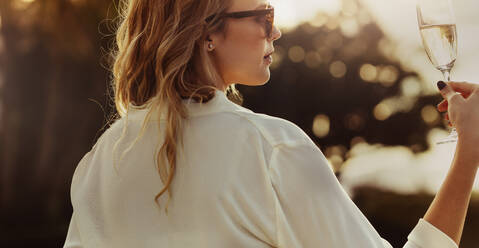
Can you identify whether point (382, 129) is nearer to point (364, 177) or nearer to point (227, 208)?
point (364, 177)

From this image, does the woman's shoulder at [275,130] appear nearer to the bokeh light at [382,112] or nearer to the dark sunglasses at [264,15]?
the dark sunglasses at [264,15]

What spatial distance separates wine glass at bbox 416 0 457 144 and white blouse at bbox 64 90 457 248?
2.12ft

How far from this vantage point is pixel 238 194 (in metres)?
1.35

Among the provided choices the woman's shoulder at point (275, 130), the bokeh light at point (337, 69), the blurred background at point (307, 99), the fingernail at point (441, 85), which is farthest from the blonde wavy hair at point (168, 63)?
the bokeh light at point (337, 69)

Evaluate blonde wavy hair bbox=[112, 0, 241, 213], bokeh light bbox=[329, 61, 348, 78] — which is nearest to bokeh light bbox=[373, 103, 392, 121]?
bokeh light bbox=[329, 61, 348, 78]

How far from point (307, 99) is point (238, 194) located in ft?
35.1

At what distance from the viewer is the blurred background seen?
10195mm

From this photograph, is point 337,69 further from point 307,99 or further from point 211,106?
point 211,106

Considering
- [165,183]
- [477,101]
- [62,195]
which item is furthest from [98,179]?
[62,195]

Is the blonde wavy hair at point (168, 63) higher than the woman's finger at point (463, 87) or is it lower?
higher

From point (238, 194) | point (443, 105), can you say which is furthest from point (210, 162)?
point (443, 105)

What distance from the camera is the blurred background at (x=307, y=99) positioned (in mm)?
10195

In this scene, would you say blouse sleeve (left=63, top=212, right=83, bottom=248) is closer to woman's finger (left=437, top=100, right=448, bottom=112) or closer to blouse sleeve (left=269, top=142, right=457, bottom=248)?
blouse sleeve (left=269, top=142, right=457, bottom=248)

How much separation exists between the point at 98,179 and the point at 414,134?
1131 cm
